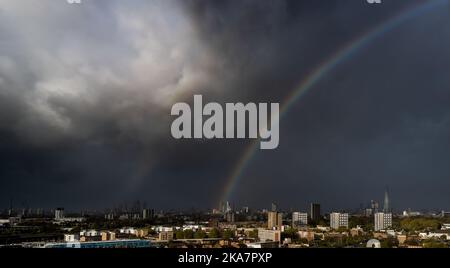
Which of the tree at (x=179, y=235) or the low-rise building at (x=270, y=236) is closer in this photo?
the tree at (x=179, y=235)

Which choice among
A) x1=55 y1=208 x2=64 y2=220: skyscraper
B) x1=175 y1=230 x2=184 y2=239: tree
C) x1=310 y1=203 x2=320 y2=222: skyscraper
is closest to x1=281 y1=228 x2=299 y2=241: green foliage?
x1=175 y1=230 x2=184 y2=239: tree

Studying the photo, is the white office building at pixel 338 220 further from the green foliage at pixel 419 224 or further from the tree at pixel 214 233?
Answer: the tree at pixel 214 233

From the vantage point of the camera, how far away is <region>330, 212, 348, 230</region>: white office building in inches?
643

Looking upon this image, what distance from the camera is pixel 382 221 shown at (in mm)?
16781

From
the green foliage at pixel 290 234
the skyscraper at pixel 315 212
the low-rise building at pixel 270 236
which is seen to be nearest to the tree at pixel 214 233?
the low-rise building at pixel 270 236

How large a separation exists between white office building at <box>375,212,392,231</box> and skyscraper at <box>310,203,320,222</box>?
2063 millimetres

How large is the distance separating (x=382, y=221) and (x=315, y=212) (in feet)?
7.74

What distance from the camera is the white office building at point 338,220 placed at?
16325 millimetres

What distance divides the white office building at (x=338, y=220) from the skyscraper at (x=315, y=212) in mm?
502

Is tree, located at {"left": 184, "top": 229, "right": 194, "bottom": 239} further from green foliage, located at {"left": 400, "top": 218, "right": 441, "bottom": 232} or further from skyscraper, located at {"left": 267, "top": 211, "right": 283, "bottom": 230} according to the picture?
green foliage, located at {"left": 400, "top": 218, "right": 441, "bottom": 232}
